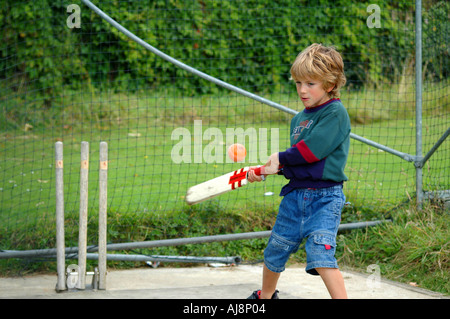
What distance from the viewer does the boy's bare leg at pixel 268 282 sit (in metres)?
3.16

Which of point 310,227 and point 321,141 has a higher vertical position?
point 321,141

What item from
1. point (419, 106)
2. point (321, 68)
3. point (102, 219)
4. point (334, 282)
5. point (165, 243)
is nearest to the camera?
point (334, 282)

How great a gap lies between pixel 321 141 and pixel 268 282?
0.89m

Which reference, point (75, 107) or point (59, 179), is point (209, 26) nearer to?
point (75, 107)

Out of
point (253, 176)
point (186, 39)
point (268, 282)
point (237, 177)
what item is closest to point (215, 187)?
point (237, 177)

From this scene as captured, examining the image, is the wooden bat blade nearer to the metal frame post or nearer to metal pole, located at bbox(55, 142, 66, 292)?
metal pole, located at bbox(55, 142, 66, 292)

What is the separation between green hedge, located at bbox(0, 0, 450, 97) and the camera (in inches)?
275

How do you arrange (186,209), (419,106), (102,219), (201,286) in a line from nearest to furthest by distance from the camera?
(102,219) < (201,286) < (419,106) < (186,209)

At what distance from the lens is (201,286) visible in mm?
3842

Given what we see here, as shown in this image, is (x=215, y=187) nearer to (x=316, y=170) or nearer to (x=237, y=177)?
(x=237, y=177)

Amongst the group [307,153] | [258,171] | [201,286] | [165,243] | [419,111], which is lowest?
[201,286]

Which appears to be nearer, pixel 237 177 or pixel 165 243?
pixel 237 177

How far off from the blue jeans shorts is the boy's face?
48cm

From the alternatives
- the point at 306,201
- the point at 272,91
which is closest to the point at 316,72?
the point at 306,201
